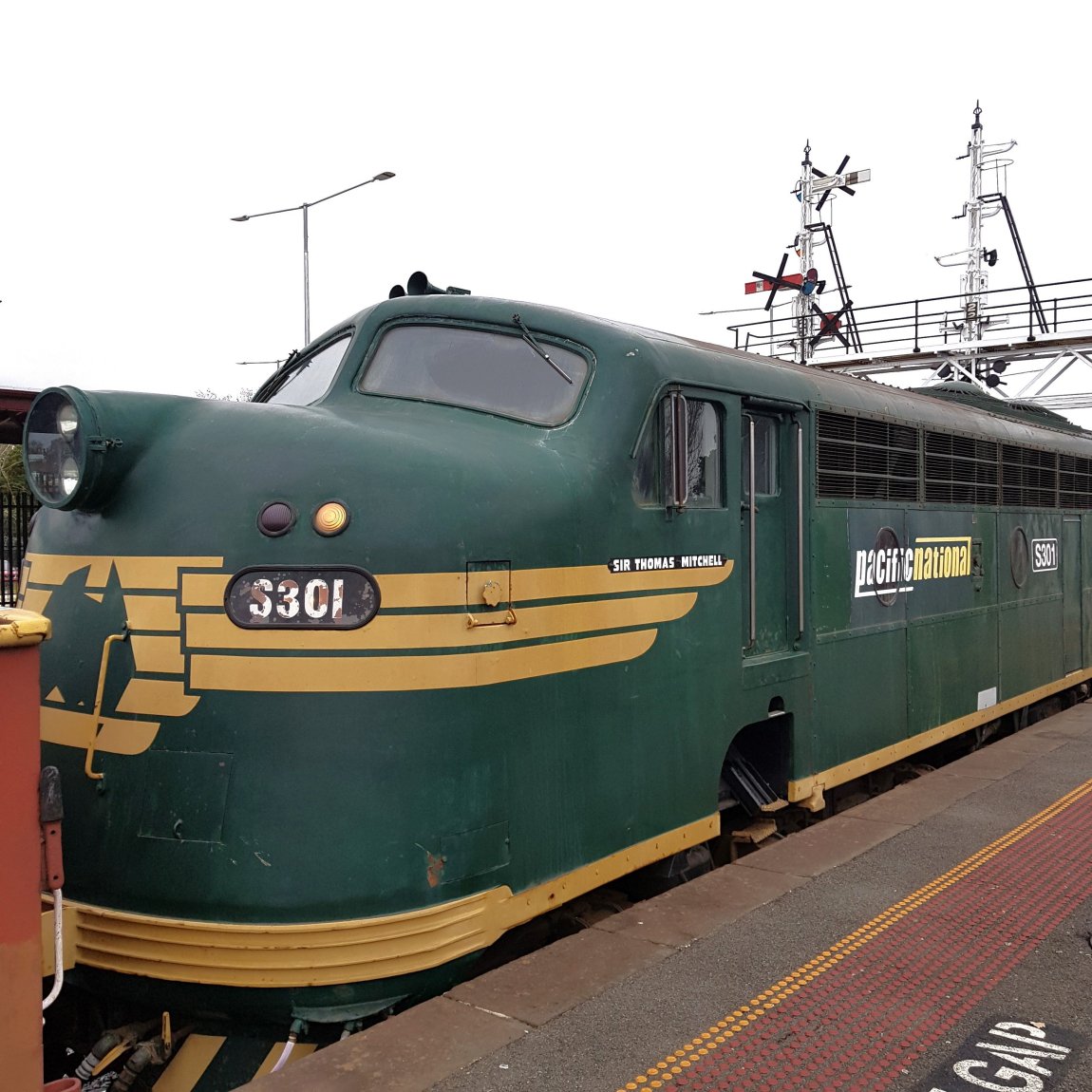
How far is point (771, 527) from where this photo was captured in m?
5.83

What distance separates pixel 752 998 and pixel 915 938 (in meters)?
0.96

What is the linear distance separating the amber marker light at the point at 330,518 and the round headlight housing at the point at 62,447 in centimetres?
77

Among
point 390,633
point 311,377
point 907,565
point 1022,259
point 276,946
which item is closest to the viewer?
point 276,946

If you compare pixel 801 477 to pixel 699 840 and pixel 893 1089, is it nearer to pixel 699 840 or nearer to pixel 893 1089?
pixel 699 840

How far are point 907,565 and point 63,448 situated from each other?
5.38 m

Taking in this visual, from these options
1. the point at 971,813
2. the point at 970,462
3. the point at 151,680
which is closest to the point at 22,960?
the point at 151,680

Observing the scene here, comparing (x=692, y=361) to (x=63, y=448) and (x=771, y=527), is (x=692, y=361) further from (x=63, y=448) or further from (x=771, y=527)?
(x=63, y=448)

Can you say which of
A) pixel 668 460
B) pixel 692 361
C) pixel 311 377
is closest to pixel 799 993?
pixel 668 460

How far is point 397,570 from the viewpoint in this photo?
3645 mm

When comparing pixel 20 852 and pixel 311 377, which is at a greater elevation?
pixel 311 377

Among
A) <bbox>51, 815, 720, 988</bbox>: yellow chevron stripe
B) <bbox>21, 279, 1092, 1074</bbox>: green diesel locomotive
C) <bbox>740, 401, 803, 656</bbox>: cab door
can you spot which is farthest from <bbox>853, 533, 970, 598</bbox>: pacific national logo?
<bbox>51, 815, 720, 988</bbox>: yellow chevron stripe

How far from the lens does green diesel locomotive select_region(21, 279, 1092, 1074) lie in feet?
11.7

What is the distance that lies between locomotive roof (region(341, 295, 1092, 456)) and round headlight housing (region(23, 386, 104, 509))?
1622mm

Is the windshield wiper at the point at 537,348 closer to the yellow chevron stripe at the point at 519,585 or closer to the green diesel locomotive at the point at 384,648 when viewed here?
the green diesel locomotive at the point at 384,648
